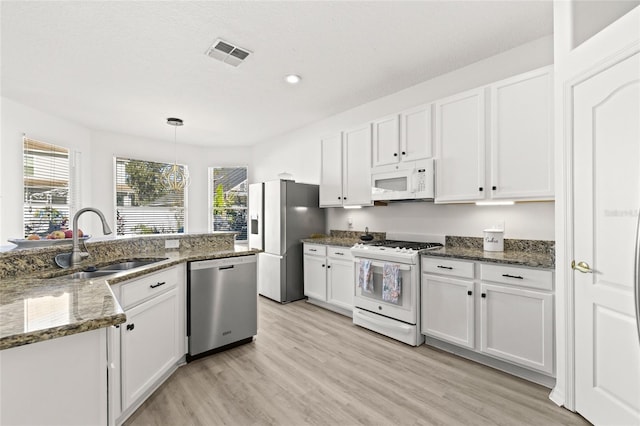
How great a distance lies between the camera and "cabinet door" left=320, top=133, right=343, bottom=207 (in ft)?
13.0

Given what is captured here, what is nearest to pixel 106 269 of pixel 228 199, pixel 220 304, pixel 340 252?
pixel 220 304

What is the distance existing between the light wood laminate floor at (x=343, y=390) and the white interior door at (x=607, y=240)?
0.34 m

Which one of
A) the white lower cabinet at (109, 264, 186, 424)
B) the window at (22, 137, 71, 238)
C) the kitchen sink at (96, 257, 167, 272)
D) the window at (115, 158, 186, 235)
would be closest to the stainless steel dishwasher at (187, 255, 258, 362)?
the white lower cabinet at (109, 264, 186, 424)

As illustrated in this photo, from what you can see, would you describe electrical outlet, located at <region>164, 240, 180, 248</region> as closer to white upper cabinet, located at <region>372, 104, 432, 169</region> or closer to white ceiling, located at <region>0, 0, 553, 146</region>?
white ceiling, located at <region>0, 0, 553, 146</region>

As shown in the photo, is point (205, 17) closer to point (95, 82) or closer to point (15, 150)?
point (95, 82)

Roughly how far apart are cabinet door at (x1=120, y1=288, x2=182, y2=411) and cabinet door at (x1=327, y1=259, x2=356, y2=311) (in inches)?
75.0

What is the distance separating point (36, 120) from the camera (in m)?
3.99

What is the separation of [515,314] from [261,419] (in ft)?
6.46

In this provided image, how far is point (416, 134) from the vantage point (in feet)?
10.2

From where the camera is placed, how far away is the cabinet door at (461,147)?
2.62m

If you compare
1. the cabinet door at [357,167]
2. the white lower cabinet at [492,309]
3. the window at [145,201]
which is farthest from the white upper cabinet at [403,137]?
the window at [145,201]

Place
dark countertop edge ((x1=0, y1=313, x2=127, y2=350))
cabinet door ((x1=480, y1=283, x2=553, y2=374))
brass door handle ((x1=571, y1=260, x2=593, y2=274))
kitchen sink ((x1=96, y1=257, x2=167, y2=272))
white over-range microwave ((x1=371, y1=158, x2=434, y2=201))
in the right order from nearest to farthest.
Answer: dark countertop edge ((x1=0, y1=313, x2=127, y2=350)) → brass door handle ((x1=571, y1=260, x2=593, y2=274)) → cabinet door ((x1=480, y1=283, x2=553, y2=374)) → kitchen sink ((x1=96, y1=257, x2=167, y2=272)) → white over-range microwave ((x1=371, y1=158, x2=434, y2=201))

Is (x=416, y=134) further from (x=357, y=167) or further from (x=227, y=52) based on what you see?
(x=227, y=52)

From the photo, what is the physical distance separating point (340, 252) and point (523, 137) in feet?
7.28
